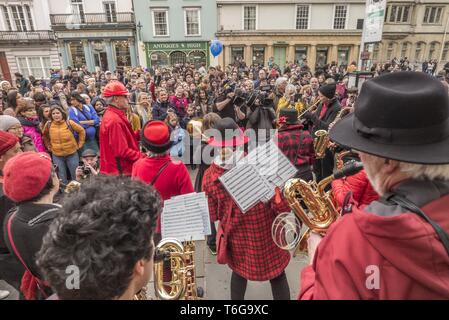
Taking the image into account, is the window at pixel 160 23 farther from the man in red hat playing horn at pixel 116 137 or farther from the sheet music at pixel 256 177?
the sheet music at pixel 256 177

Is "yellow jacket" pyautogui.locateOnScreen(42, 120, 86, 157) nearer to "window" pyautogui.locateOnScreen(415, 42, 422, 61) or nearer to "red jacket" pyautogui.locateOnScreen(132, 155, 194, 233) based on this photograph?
"red jacket" pyautogui.locateOnScreen(132, 155, 194, 233)

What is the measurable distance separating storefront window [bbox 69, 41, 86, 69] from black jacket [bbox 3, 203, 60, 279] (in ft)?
98.2

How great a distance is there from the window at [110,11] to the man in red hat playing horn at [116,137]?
1099 inches

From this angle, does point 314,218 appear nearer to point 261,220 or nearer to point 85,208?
point 261,220

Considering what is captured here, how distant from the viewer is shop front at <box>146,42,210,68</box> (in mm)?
25938

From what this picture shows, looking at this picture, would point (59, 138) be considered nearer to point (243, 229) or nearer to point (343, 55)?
point (243, 229)

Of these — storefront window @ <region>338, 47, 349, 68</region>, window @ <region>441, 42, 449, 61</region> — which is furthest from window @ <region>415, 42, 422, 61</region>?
storefront window @ <region>338, 47, 349, 68</region>

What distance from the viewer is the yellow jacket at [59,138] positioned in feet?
15.7

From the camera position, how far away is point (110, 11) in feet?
87.0

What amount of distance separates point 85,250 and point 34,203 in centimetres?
109

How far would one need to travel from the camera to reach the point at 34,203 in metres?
1.79

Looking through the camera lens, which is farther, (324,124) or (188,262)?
(324,124)
